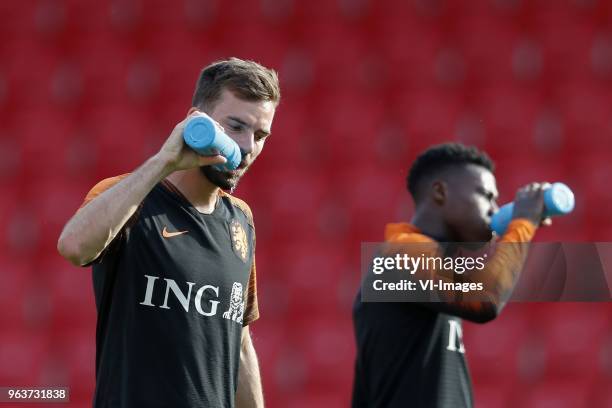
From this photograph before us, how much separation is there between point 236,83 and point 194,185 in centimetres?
16

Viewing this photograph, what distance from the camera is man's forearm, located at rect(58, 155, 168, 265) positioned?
119 centimetres

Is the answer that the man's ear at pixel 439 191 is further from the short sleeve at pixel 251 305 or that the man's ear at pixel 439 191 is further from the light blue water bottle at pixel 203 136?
the light blue water bottle at pixel 203 136

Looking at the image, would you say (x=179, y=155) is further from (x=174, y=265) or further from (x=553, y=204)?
(x=553, y=204)

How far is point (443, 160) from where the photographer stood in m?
2.10

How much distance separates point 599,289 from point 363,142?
1523 mm

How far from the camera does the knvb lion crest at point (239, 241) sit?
144cm

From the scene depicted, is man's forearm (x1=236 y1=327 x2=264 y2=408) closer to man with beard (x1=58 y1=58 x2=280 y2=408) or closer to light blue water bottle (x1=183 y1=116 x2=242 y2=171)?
man with beard (x1=58 y1=58 x2=280 y2=408)

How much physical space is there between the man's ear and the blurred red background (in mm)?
1747

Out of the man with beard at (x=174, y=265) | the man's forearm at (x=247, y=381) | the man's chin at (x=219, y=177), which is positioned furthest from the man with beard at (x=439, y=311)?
the man's chin at (x=219, y=177)

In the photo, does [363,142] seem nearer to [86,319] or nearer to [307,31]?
[307,31]

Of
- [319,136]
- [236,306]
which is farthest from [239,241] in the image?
[319,136]

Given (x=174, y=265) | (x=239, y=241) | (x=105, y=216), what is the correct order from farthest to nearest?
(x=239, y=241) < (x=174, y=265) < (x=105, y=216)

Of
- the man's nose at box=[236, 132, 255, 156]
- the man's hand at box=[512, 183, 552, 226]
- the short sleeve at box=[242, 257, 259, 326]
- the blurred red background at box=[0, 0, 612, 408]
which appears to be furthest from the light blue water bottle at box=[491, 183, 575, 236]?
the blurred red background at box=[0, 0, 612, 408]

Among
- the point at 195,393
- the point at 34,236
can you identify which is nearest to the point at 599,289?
the point at 195,393
